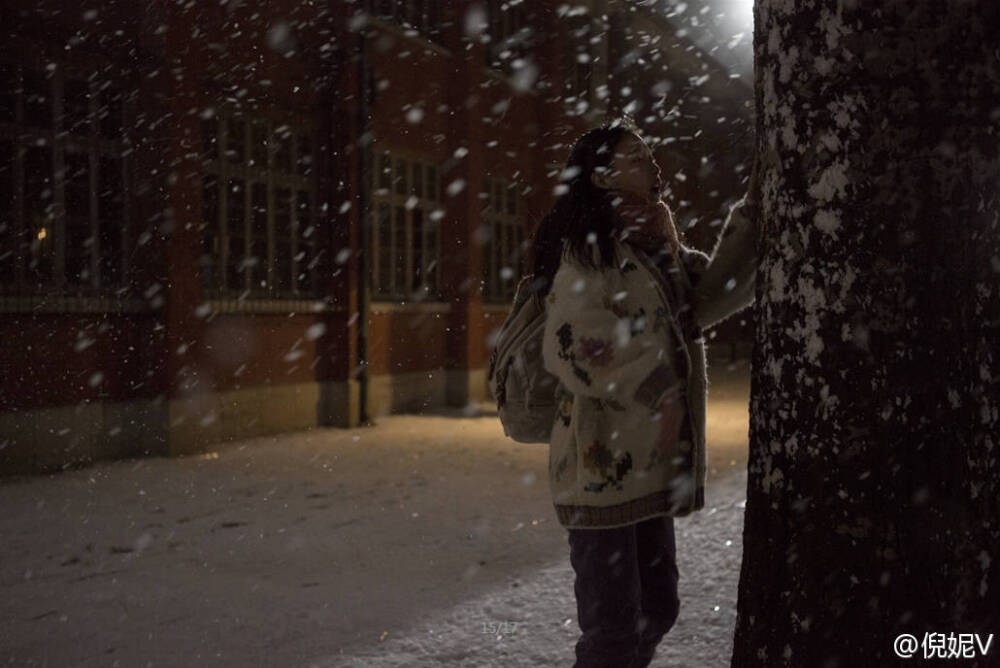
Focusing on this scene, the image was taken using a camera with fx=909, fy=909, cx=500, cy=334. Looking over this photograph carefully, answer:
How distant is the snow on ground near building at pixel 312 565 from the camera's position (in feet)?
12.4

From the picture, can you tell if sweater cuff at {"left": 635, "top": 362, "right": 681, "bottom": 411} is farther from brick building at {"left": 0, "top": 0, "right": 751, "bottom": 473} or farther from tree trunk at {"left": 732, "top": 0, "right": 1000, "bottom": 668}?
brick building at {"left": 0, "top": 0, "right": 751, "bottom": 473}

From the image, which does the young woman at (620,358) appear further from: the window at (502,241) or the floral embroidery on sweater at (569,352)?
the window at (502,241)

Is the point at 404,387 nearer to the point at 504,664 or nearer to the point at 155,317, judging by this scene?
the point at 155,317

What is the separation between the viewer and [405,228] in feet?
43.4

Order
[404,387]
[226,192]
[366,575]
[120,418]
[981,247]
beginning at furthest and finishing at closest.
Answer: [404,387] < [226,192] < [120,418] < [366,575] < [981,247]

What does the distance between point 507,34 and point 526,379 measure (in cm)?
1369

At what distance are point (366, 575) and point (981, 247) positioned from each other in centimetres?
378

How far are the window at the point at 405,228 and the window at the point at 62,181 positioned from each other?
4.15 metres

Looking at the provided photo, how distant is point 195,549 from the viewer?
17.8 ft

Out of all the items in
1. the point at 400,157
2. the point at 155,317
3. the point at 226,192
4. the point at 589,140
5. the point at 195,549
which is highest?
the point at 400,157

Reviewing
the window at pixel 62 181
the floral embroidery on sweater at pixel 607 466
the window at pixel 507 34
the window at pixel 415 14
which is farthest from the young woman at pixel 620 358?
the window at pixel 507 34

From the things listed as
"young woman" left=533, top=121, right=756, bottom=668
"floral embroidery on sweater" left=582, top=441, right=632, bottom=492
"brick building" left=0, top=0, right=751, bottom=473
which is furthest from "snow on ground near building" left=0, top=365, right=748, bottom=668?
"floral embroidery on sweater" left=582, top=441, right=632, bottom=492

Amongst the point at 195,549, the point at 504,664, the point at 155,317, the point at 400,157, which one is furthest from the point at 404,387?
the point at 504,664

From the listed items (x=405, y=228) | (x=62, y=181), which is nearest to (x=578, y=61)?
(x=405, y=228)
